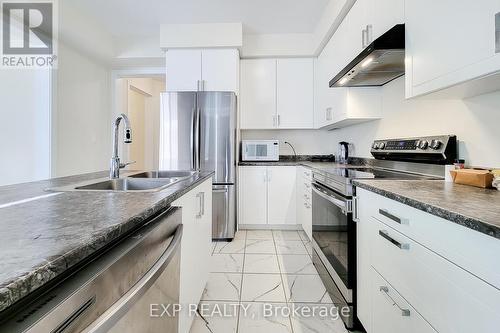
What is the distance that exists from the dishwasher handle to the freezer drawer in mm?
2173

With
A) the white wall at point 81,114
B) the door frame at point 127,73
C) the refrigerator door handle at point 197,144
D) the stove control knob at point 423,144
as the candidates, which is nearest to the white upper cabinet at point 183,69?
the refrigerator door handle at point 197,144

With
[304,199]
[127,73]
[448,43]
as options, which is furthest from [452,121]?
[127,73]

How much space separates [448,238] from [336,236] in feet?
3.17

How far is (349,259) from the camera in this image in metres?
1.46

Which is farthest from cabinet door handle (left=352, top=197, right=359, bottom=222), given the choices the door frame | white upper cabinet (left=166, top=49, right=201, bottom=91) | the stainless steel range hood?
the door frame

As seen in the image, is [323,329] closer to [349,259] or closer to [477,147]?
[349,259]

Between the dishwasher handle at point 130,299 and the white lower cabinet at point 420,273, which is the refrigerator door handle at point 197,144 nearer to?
the white lower cabinet at point 420,273

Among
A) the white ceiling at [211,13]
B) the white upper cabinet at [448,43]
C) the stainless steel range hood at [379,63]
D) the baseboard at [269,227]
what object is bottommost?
the baseboard at [269,227]

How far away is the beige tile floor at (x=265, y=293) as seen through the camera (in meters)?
1.53

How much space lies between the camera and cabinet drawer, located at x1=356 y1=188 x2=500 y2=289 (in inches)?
24.0

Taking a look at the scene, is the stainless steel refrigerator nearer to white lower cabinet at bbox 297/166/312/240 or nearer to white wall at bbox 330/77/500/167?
white lower cabinet at bbox 297/166/312/240

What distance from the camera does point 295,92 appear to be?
3543 mm

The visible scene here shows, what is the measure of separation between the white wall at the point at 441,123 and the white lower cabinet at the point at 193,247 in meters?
1.50

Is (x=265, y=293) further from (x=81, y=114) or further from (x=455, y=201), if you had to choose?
(x=81, y=114)
